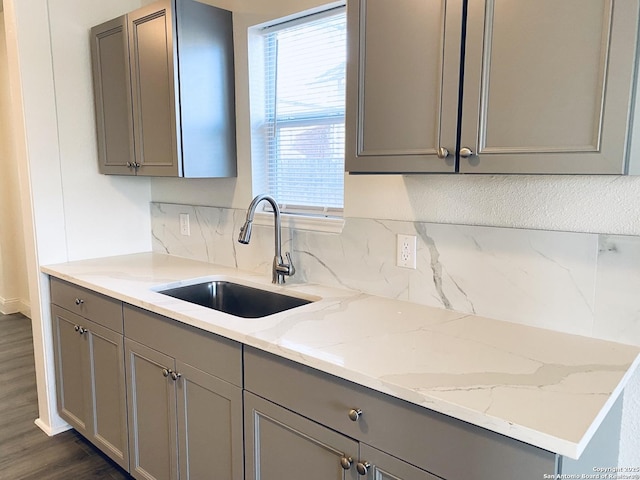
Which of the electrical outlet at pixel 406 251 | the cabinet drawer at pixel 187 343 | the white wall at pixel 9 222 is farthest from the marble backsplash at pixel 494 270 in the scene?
the white wall at pixel 9 222

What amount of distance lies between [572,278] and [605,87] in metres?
0.59

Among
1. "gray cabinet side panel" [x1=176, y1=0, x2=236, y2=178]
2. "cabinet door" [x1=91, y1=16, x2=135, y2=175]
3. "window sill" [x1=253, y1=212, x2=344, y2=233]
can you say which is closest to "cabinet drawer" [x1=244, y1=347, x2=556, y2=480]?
"window sill" [x1=253, y1=212, x2=344, y2=233]

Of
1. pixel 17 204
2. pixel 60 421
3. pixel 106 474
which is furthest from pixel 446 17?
pixel 17 204

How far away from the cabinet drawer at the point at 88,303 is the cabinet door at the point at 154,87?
64 cm

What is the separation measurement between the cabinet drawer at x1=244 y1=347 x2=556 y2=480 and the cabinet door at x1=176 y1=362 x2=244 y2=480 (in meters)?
0.18

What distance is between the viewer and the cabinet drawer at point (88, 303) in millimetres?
2072

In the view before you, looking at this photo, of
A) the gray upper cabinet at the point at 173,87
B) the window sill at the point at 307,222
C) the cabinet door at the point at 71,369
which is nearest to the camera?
the window sill at the point at 307,222

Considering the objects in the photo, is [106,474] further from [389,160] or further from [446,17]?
[446,17]

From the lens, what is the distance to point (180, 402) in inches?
70.5

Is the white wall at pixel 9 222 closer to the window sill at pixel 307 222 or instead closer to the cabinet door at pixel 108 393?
the cabinet door at pixel 108 393

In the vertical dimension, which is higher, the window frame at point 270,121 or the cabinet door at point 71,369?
the window frame at point 270,121

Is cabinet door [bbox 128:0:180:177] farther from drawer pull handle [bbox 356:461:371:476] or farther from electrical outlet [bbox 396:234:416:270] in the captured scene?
drawer pull handle [bbox 356:461:371:476]

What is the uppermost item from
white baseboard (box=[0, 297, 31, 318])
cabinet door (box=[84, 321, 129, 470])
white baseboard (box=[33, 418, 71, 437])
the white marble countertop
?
the white marble countertop

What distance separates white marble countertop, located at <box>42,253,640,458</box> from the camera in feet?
3.26
